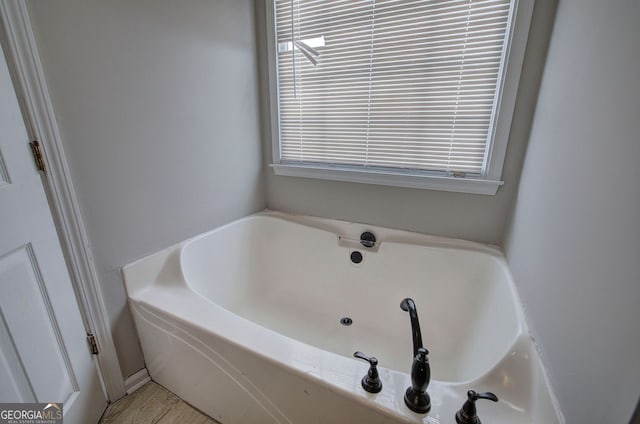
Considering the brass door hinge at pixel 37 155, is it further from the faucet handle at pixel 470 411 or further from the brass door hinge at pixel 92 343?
the faucet handle at pixel 470 411

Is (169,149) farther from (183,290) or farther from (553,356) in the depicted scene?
(553,356)

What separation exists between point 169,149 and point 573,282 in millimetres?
1532

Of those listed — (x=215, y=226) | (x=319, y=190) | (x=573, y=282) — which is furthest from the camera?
(x=319, y=190)

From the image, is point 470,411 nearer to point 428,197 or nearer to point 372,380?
point 372,380

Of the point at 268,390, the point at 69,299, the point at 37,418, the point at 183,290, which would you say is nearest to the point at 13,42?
the point at 69,299

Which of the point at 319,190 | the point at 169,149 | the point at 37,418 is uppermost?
the point at 169,149

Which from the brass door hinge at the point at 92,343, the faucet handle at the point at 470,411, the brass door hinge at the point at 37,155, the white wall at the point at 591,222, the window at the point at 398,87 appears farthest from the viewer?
the window at the point at 398,87

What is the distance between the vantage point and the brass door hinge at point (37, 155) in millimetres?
847

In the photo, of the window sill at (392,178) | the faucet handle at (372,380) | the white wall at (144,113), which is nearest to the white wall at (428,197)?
the window sill at (392,178)

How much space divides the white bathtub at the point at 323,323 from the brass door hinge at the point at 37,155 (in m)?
0.50

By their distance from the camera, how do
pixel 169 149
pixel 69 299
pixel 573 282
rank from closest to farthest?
pixel 573 282
pixel 69 299
pixel 169 149

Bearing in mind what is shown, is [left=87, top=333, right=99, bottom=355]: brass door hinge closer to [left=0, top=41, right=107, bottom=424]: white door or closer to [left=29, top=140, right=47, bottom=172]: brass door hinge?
[left=0, top=41, right=107, bottom=424]: white door

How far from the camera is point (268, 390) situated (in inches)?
34.6

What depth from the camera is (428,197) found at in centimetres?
145
